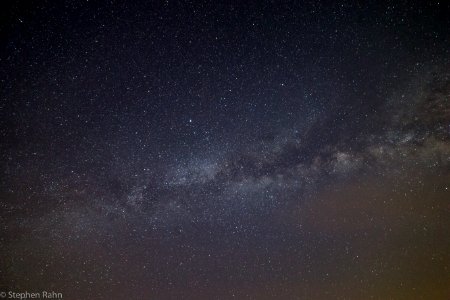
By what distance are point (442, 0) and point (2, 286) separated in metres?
22.4

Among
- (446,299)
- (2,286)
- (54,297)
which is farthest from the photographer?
(2,286)

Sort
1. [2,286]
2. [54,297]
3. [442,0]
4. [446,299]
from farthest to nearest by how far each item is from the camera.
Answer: [2,286]
[54,297]
[446,299]
[442,0]

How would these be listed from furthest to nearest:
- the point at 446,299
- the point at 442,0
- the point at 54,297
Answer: the point at 54,297 < the point at 446,299 < the point at 442,0

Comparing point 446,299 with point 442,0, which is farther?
point 446,299

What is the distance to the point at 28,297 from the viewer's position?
13.3m

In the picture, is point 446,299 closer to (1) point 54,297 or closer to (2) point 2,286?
(1) point 54,297

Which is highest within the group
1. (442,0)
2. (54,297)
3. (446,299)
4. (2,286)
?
(442,0)

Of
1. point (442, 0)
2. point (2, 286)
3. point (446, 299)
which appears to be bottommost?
point (446, 299)

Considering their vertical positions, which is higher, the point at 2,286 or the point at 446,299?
the point at 2,286

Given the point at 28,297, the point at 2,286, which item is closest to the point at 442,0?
the point at 28,297

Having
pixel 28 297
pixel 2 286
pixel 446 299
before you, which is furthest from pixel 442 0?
pixel 2 286

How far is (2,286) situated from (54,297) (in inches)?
140

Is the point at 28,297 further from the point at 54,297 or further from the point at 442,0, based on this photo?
the point at 442,0

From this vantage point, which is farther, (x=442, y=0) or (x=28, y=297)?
(x=28, y=297)
